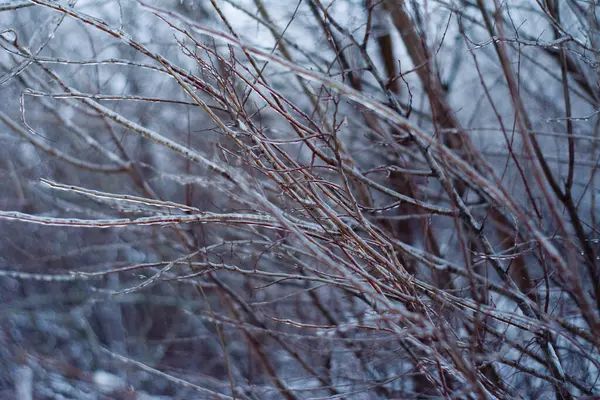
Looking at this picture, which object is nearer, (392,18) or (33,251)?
(392,18)

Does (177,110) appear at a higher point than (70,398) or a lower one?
higher

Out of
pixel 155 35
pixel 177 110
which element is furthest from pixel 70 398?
pixel 155 35

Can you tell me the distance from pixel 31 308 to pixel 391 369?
5692 mm

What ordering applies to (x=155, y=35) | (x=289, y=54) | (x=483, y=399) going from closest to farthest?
(x=483, y=399)
(x=289, y=54)
(x=155, y=35)

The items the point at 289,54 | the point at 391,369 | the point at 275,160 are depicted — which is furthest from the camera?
the point at 289,54

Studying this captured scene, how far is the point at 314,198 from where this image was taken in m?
1.56

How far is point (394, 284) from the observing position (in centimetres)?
171

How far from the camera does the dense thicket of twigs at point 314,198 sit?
1.62 m

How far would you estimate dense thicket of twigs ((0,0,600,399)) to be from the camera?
5.31ft

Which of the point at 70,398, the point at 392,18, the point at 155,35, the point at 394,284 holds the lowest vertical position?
the point at 70,398

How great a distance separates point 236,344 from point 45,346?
126 inches

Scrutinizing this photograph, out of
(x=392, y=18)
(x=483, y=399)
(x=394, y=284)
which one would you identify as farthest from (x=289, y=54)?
(x=483, y=399)

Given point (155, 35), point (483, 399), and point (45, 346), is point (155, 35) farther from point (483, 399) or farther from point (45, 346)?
point (45, 346)

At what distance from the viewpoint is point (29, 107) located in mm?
4887
